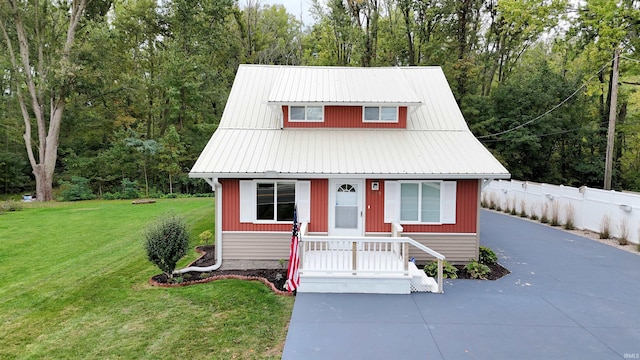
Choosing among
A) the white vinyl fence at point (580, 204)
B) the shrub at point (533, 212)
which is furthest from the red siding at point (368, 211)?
the shrub at point (533, 212)

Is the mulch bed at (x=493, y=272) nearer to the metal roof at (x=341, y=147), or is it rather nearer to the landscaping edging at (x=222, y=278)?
the metal roof at (x=341, y=147)

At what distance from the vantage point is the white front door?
31.1 ft

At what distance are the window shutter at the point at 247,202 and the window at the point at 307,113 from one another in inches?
129

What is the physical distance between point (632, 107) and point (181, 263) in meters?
33.4

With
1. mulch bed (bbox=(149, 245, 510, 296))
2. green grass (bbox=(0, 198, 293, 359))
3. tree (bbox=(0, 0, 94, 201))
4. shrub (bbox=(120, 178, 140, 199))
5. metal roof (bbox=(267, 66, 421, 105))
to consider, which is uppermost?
tree (bbox=(0, 0, 94, 201))

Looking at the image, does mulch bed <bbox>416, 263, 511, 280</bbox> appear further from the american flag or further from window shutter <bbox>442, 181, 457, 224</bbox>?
the american flag

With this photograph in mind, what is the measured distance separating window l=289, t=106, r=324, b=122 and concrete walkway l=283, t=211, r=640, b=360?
6.02 m

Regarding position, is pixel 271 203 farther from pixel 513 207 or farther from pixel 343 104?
pixel 513 207

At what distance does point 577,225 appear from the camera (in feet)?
45.5

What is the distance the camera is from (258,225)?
9312 mm

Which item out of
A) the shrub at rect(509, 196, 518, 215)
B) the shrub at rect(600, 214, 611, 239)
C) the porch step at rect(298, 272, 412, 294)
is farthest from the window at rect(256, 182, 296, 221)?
the shrub at rect(509, 196, 518, 215)

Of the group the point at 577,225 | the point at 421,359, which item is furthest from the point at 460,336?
the point at 577,225

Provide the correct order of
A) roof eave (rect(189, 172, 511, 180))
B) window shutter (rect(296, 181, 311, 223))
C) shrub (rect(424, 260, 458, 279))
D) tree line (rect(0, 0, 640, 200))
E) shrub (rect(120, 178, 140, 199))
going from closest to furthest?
shrub (rect(424, 260, 458, 279)) → roof eave (rect(189, 172, 511, 180)) → window shutter (rect(296, 181, 311, 223)) → tree line (rect(0, 0, 640, 200)) → shrub (rect(120, 178, 140, 199))

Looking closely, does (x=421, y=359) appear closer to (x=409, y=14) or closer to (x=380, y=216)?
(x=380, y=216)
